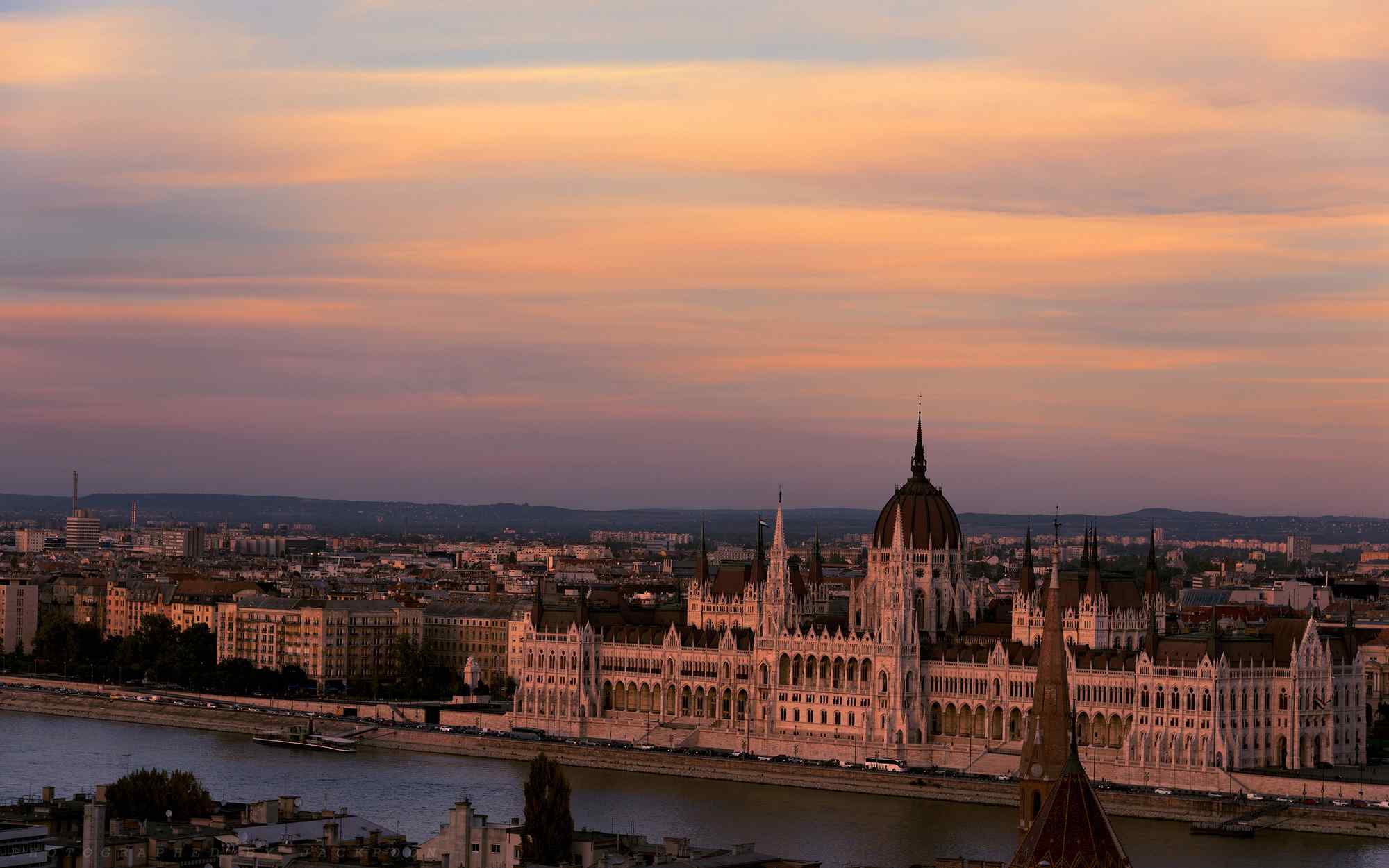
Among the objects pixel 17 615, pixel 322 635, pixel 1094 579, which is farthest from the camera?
pixel 17 615

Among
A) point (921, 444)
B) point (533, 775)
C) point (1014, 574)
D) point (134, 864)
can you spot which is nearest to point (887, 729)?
point (921, 444)

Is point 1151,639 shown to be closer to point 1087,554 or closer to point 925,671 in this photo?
point 925,671

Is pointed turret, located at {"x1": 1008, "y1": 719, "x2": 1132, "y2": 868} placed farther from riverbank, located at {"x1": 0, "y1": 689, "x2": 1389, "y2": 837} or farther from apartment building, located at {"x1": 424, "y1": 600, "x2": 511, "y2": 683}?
apartment building, located at {"x1": 424, "y1": 600, "x2": 511, "y2": 683}

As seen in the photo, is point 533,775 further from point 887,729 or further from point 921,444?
point 921,444

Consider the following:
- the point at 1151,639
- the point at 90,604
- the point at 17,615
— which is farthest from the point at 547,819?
the point at 90,604

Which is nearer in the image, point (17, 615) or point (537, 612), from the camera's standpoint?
point (537, 612)

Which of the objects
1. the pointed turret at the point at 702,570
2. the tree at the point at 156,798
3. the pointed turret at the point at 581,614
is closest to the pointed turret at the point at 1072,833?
the tree at the point at 156,798

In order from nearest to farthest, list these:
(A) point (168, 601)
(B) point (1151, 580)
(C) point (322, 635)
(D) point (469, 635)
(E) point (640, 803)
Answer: (E) point (640, 803), (B) point (1151, 580), (C) point (322, 635), (D) point (469, 635), (A) point (168, 601)
